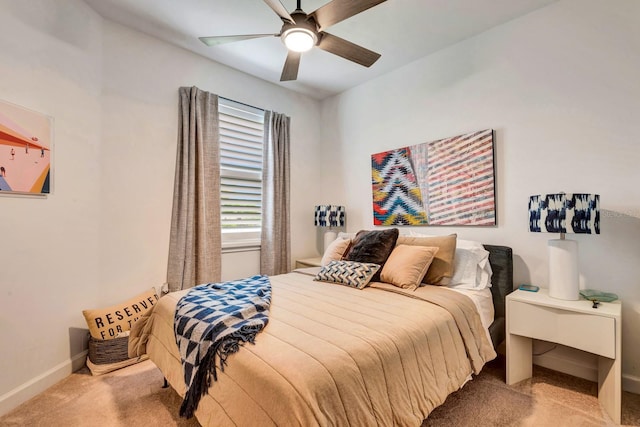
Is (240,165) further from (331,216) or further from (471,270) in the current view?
(471,270)

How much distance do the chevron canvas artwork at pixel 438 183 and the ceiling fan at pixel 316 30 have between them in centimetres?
121

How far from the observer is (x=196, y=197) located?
2992 mm

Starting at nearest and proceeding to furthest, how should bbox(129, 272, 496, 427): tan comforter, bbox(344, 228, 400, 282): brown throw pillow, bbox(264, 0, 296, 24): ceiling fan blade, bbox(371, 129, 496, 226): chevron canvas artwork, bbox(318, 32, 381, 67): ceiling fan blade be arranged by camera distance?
bbox(129, 272, 496, 427): tan comforter
bbox(264, 0, 296, 24): ceiling fan blade
bbox(318, 32, 381, 67): ceiling fan blade
bbox(344, 228, 400, 282): brown throw pillow
bbox(371, 129, 496, 226): chevron canvas artwork

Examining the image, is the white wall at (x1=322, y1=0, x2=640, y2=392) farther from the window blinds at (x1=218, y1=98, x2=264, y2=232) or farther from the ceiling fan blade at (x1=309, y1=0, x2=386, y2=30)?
the window blinds at (x1=218, y1=98, x2=264, y2=232)

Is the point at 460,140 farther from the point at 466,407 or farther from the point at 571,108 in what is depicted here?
the point at 466,407

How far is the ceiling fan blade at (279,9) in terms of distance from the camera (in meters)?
1.64

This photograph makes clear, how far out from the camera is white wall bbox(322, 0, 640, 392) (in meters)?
2.02

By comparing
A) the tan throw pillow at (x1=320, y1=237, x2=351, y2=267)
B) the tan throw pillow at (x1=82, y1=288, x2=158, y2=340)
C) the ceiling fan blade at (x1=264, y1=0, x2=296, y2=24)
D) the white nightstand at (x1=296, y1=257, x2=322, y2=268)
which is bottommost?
the tan throw pillow at (x1=82, y1=288, x2=158, y2=340)

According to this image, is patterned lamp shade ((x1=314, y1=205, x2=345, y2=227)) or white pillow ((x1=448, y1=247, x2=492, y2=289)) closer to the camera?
white pillow ((x1=448, y1=247, x2=492, y2=289))

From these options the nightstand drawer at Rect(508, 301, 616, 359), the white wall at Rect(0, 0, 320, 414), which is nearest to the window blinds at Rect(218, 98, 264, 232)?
the white wall at Rect(0, 0, 320, 414)

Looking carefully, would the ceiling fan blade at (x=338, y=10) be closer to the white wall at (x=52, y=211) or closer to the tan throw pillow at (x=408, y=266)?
the tan throw pillow at (x=408, y=266)

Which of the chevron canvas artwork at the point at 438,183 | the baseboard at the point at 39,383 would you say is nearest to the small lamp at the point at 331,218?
the chevron canvas artwork at the point at 438,183

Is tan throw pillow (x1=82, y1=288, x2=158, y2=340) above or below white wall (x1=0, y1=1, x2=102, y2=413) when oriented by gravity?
below

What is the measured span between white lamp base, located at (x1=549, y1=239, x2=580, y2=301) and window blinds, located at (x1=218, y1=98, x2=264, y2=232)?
287cm
